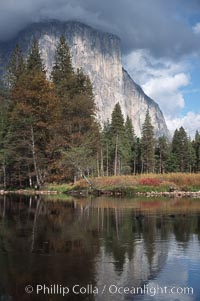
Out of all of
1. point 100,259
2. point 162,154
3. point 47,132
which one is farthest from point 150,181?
point 162,154

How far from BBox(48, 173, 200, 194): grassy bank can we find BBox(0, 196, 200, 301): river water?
2059cm

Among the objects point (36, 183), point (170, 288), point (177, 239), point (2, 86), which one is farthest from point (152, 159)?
point (170, 288)

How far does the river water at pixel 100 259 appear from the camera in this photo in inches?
382

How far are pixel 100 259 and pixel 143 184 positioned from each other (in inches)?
1250

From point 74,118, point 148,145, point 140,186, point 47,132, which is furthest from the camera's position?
point 148,145

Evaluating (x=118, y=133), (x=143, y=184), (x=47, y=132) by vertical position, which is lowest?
(x=143, y=184)

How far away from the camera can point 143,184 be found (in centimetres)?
4416

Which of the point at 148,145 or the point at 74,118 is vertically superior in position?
the point at 74,118

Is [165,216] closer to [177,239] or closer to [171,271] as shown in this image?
[177,239]

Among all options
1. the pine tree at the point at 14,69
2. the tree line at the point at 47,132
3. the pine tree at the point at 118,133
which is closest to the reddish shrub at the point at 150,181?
the tree line at the point at 47,132

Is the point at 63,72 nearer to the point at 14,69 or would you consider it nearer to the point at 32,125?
the point at 14,69

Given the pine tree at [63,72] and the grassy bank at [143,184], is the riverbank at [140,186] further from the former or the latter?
the pine tree at [63,72]

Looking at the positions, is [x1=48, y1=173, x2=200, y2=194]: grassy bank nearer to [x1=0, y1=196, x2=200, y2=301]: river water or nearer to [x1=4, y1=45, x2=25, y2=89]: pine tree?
[x1=0, y1=196, x2=200, y2=301]: river water

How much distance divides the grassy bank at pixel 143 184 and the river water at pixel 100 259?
20586 millimetres
